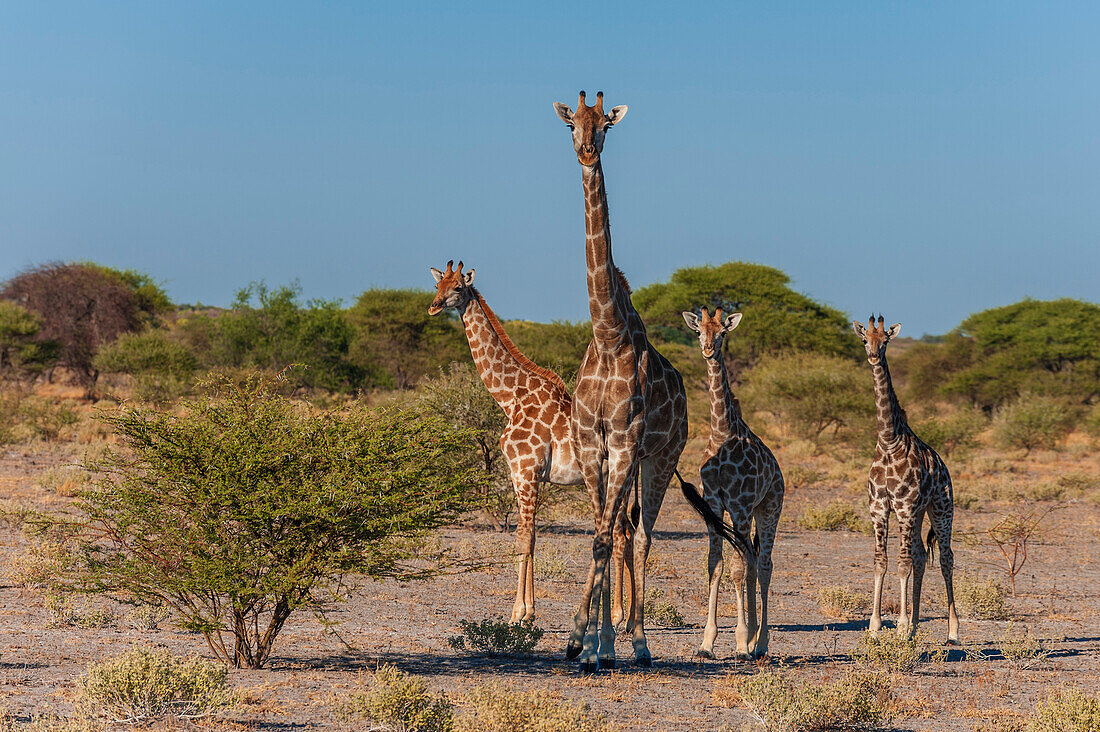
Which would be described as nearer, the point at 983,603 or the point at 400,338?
the point at 983,603

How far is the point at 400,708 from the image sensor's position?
20.1ft

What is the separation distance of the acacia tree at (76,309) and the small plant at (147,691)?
36.2m

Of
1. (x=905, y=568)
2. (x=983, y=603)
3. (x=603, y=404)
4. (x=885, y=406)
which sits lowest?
(x=983, y=603)

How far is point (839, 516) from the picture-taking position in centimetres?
1836

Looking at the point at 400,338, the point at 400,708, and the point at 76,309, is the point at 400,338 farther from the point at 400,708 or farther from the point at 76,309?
the point at 400,708

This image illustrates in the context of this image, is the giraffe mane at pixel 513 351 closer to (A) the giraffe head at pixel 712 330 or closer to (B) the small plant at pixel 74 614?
(A) the giraffe head at pixel 712 330

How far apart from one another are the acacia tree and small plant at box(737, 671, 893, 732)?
37.3 metres

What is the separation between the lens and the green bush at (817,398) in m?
30.2

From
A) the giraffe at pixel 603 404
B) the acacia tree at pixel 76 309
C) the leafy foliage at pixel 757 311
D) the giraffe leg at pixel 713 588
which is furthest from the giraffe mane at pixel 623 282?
the acacia tree at pixel 76 309

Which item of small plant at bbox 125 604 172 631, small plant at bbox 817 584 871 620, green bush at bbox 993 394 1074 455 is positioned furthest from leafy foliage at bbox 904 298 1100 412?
small plant at bbox 125 604 172 631

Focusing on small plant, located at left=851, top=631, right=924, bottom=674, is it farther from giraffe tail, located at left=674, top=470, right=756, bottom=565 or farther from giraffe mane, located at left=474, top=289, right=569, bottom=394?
giraffe mane, located at left=474, top=289, right=569, bottom=394

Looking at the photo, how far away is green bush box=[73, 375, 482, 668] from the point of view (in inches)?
289

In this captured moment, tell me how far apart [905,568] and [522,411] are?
11.9 feet

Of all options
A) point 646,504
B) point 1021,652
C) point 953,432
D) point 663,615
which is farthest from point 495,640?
point 953,432
